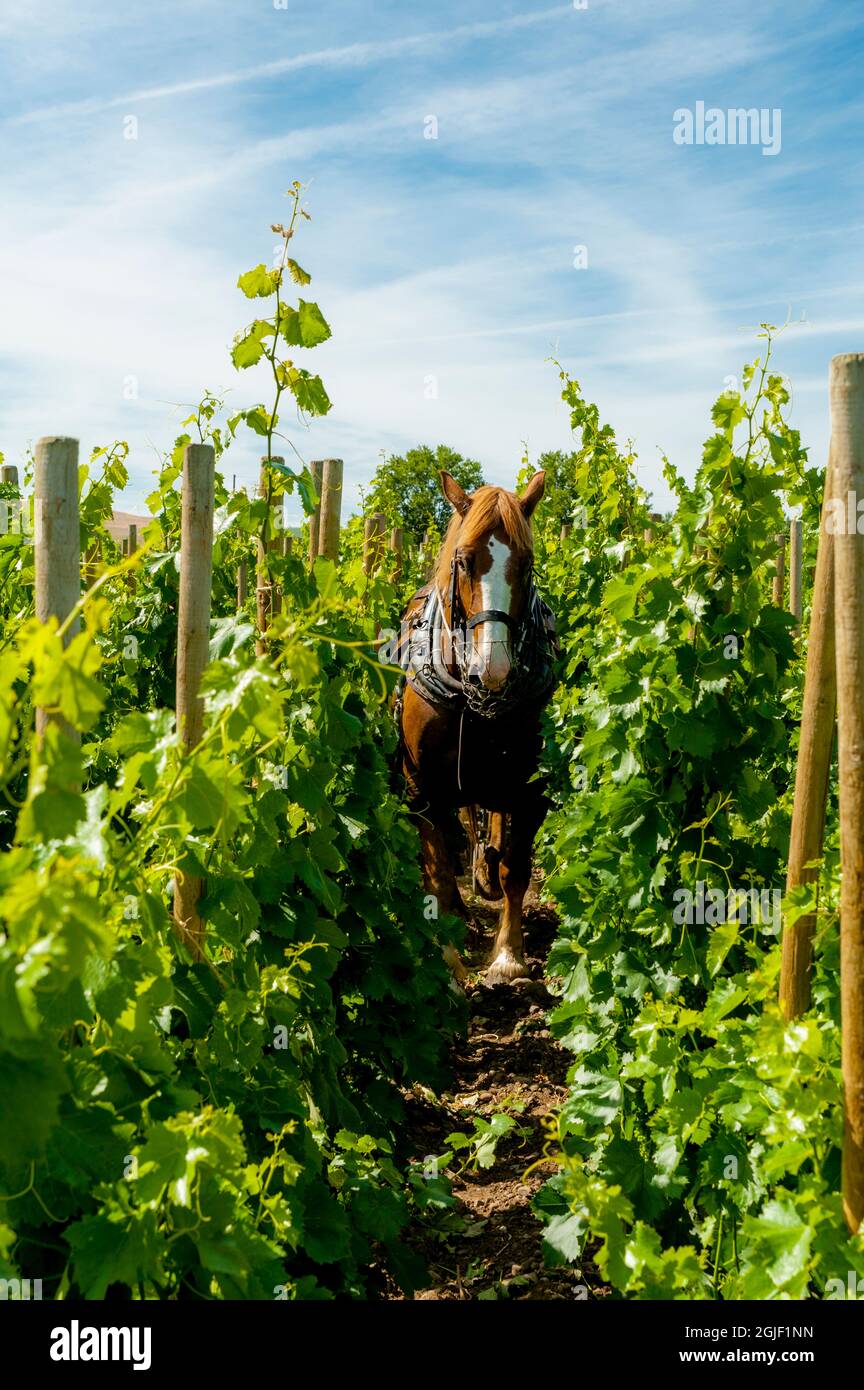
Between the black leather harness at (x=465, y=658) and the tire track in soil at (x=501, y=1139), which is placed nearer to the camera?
the tire track in soil at (x=501, y=1139)

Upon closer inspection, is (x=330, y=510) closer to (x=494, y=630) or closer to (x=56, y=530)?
(x=494, y=630)

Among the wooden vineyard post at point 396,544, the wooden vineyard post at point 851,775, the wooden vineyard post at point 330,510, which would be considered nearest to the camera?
the wooden vineyard post at point 851,775

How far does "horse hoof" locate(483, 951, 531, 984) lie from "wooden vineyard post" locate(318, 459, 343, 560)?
2866 mm

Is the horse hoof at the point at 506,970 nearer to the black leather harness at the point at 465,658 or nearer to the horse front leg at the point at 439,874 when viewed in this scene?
the horse front leg at the point at 439,874

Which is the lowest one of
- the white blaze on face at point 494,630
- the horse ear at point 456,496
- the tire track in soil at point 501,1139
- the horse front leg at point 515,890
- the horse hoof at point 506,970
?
the tire track in soil at point 501,1139

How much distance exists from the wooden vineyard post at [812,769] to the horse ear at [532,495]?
149 inches

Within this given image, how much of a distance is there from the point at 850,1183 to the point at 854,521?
103 cm

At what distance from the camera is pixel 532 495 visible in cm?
587

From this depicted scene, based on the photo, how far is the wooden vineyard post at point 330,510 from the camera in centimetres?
366

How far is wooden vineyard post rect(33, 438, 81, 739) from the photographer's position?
1.89 metres

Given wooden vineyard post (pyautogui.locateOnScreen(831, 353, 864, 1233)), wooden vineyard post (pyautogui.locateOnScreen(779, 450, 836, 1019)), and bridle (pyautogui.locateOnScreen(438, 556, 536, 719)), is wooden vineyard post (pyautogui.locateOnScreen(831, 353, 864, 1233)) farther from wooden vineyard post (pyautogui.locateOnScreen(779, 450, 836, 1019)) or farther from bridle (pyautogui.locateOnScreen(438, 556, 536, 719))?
bridle (pyautogui.locateOnScreen(438, 556, 536, 719))

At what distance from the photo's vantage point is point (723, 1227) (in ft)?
8.64
